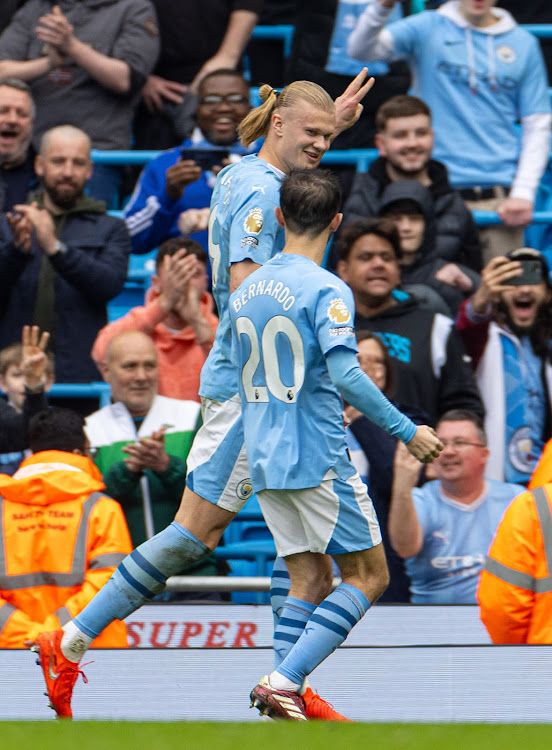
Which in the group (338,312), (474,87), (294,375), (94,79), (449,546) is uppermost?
(474,87)

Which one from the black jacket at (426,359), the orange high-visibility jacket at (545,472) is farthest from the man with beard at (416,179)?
the orange high-visibility jacket at (545,472)

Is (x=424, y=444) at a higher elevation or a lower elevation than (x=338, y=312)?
lower

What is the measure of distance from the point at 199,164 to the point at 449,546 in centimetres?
324

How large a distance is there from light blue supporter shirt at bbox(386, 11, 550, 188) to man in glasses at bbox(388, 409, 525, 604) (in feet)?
10.5

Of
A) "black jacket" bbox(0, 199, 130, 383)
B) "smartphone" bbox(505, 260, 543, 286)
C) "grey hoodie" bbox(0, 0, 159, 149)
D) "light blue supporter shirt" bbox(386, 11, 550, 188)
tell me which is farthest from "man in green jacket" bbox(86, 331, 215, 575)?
"light blue supporter shirt" bbox(386, 11, 550, 188)

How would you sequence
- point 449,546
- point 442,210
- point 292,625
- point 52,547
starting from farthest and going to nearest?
1. point 442,210
2. point 449,546
3. point 52,547
4. point 292,625

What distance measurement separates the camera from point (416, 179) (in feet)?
27.8

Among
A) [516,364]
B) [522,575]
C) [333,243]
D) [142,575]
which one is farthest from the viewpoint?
[333,243]

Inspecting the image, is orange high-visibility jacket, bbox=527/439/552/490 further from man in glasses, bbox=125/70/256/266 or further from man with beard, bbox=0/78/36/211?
man with beard, bbox=0/78/36/211

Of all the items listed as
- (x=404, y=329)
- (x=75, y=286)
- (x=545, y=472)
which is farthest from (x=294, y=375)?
(x=75, y=286)

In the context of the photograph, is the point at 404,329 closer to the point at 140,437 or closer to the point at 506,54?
the point at 140,437

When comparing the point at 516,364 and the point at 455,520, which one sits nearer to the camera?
the point at 455,520

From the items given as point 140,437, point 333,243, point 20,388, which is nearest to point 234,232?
point 140,437

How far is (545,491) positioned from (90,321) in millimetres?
4030
